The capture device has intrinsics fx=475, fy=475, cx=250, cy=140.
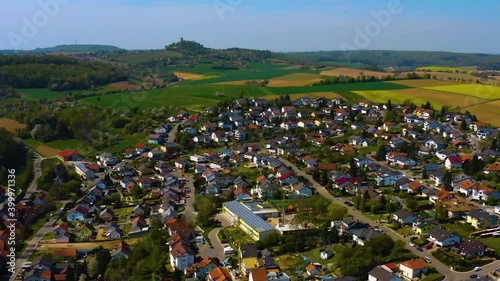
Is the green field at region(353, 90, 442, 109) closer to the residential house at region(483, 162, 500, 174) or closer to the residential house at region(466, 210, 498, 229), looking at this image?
the residential house at region(483, 162, 500, 174)

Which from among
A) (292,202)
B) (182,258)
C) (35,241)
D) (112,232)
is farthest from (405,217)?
(35,241)

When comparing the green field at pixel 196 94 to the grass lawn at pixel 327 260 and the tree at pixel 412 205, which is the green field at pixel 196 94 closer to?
the tree at pixel 412 205

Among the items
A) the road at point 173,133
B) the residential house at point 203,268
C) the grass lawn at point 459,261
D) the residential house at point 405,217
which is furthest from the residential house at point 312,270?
the road at point 173,133

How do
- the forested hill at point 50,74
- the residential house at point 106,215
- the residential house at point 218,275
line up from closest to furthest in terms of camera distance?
1. the residential house at point 218,275
2. the residential house at point 106,215
3. the forested hill at point 50,74

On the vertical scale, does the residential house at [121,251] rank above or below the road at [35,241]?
above

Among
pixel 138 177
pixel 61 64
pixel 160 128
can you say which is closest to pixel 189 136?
pixel 160 128

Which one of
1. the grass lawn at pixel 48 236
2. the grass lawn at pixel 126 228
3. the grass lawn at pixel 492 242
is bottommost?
the grass lawn at pixel 126 228

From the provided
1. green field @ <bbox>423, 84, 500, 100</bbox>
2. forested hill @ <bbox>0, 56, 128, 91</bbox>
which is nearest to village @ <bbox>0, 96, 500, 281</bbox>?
green field @ <bbox>423, 84, 500, 100</bbox>
